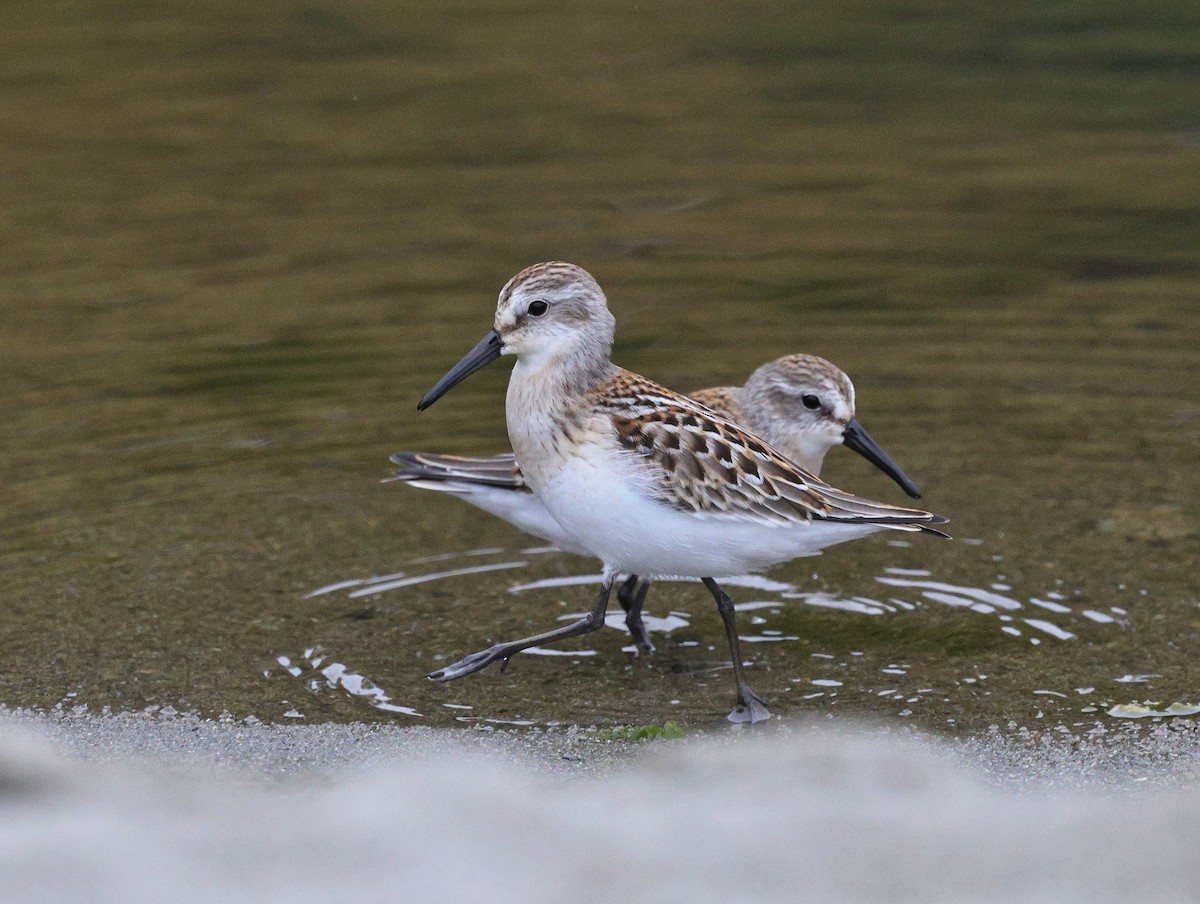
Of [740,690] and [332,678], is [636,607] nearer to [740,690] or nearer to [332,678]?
[740,690]

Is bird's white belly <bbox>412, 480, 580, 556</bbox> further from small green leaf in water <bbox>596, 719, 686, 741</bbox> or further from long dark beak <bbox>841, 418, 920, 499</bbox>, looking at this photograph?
long dark beak <bbox>841, 418, 920, 499</bbox>

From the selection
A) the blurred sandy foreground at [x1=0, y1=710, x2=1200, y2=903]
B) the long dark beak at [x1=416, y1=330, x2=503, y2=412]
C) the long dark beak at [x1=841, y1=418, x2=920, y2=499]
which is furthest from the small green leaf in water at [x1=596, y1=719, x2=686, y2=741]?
the long dark beak at [x1=841, y1=418, x2=920, y2=499]

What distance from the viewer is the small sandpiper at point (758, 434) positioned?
7.19 meters

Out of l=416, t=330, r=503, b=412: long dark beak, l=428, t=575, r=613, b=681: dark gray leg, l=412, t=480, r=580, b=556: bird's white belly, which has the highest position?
l=416, t=330, r=503, b=412: long dark beak

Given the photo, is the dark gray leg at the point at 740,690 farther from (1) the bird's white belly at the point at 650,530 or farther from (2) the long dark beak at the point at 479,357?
(2) the long dark beak at the point at 479,357

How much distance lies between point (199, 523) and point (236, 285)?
3.69 meters

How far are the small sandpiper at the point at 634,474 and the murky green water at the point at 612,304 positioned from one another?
0.52 m

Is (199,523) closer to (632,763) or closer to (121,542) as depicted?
(121,542)

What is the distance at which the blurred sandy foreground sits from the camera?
13.3ft

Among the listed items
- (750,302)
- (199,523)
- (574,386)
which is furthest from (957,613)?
(750,302)

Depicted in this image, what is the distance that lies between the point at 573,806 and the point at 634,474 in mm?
2025

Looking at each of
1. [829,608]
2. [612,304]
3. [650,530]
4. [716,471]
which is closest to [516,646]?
[650,530]

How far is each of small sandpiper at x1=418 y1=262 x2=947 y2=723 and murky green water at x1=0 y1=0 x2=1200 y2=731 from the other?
20.3 inches

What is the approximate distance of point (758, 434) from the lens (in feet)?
24.7
